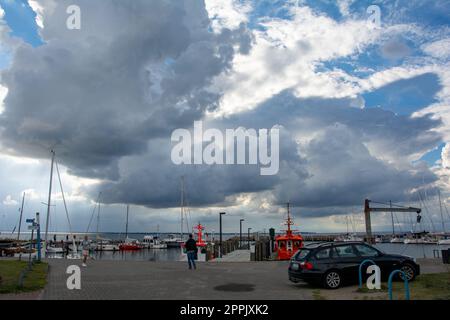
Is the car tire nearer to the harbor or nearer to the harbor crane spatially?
the harbor

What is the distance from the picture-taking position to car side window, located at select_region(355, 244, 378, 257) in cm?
1383

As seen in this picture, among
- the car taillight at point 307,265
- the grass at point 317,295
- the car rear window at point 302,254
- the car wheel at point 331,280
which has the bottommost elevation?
the grass at point 317,295

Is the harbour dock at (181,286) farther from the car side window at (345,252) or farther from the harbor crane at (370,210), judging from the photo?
the harbor crane at (370,210)

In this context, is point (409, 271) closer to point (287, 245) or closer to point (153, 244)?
point (287, 245)

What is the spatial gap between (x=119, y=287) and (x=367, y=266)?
8650mm

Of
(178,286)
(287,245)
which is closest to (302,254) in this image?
(178,286)

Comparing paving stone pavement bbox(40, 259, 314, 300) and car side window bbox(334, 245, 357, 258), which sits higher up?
car side window bbox(334, 245, 357, 258)

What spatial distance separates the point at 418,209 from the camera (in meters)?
64.1

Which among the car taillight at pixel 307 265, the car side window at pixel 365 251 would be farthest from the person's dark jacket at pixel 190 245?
the car side window at pixel 365 251

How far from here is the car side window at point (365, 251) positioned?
544 inches

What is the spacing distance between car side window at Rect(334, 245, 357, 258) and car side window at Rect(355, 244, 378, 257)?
28cm

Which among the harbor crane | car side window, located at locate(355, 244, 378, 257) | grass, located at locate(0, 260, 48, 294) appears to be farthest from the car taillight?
the harbor crane

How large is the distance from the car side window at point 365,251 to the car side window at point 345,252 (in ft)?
0.92
